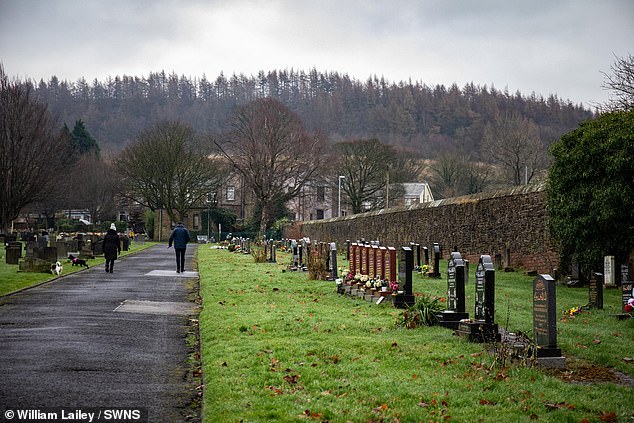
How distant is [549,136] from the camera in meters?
83.6

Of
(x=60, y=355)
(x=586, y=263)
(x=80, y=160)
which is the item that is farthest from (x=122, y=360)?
(x=80, y=160)

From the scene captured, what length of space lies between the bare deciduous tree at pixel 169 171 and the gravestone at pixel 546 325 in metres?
73.4

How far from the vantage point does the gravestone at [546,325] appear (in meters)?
9.74

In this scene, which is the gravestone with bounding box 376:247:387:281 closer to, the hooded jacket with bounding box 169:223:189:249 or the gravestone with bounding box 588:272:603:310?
the gravestone with bounding box 588:272:603:310

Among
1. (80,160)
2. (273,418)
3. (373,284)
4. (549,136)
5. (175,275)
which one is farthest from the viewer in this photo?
(80,160)


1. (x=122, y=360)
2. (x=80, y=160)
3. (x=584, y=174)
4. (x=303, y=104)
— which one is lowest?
(x=122, y=360)

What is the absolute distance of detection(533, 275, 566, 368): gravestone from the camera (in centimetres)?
974

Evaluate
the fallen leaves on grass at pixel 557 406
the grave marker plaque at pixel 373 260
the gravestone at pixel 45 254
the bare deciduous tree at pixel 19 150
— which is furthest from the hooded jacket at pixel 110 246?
the bare deciduous tree at pixel 19 150

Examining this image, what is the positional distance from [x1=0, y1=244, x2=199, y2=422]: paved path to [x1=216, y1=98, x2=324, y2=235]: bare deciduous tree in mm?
50494

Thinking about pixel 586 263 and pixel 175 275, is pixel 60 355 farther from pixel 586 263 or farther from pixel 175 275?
pixel 175 275

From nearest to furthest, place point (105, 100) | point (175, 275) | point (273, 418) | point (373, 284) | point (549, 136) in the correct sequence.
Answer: point (273, 418) → point (373, 284) → point (175, 275) → point (549, 136) → point (105, 100)

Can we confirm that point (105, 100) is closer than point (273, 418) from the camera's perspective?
No

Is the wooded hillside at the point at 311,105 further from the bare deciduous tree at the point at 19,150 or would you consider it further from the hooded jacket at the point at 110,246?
the hooded jacket at the point at 110,246

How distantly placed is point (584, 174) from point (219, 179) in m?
67.0
